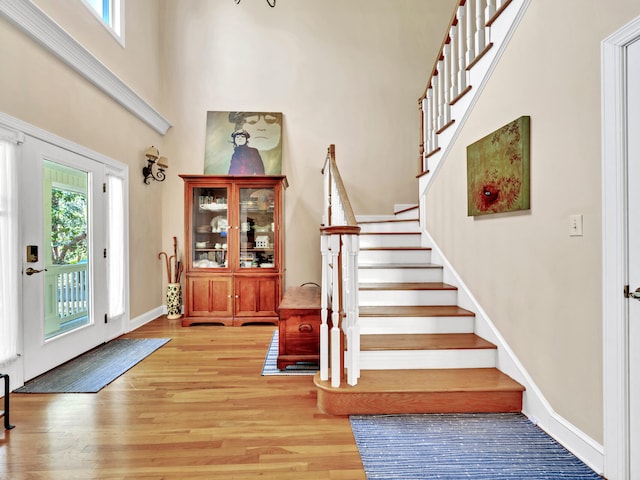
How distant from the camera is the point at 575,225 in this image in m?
1.84

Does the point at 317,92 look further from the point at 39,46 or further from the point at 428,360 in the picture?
the point at 428,360

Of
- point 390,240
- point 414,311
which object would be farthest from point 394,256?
point 414,311

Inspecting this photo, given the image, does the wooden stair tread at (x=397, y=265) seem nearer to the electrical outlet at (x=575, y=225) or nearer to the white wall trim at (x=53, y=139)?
the electrical outlet at (x=575, y=225)

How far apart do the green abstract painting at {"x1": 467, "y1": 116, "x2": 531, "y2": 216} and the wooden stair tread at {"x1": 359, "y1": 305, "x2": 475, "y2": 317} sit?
0.79 metres

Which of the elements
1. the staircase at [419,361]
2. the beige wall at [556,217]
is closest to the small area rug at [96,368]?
the staircase at [419,361]

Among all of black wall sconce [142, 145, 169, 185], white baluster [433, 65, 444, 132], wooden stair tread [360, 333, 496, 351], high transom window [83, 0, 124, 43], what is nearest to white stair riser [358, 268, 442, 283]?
wooden stair tread [360, 333, 496, 351]

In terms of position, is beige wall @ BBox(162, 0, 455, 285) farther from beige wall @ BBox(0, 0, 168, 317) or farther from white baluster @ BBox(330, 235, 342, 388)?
white baluster @ BBox(330, 235, 342, 388)

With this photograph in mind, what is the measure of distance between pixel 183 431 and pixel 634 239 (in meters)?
2.47

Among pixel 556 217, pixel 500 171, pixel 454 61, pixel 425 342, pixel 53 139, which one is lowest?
pixel 425 342

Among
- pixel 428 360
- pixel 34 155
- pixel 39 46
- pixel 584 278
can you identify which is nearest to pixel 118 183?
pixel 34 155

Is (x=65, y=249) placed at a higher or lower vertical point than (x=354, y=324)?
higher

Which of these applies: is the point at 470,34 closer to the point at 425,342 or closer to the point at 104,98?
the point at 425,342

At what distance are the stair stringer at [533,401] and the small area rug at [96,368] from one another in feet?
9.46

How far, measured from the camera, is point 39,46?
290 cm
